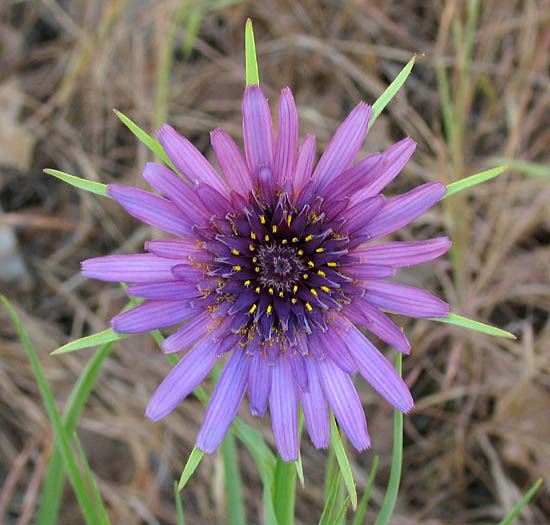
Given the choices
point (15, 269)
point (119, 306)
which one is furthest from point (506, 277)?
point (15, 269)

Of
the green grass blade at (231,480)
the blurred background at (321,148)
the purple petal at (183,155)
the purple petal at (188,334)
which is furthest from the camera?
the blurred background at (321,148)

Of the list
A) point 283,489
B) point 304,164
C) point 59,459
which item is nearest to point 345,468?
point 283,489

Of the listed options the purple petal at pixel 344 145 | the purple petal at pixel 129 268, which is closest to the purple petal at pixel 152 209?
the purple petal at pixel 129 268

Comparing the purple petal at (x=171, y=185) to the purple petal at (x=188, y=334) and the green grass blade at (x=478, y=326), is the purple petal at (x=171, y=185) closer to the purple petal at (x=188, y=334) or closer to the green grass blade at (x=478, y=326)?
the purple petal at (x=188, y=334)

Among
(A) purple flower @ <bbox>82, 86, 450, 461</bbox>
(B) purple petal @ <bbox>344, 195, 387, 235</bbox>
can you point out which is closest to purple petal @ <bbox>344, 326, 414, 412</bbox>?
(A) purple flower @ <bbox>82, 86, 450, 461</bbox>

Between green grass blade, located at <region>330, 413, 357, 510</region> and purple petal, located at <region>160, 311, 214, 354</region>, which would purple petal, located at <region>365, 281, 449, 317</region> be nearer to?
Result: green grass blade, located at <region>330, 413, 357, 510</region>

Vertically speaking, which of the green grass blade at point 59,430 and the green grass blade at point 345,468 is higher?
the green grass blade at point 345,468

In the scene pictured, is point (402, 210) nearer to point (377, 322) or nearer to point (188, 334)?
point (377, 322)
